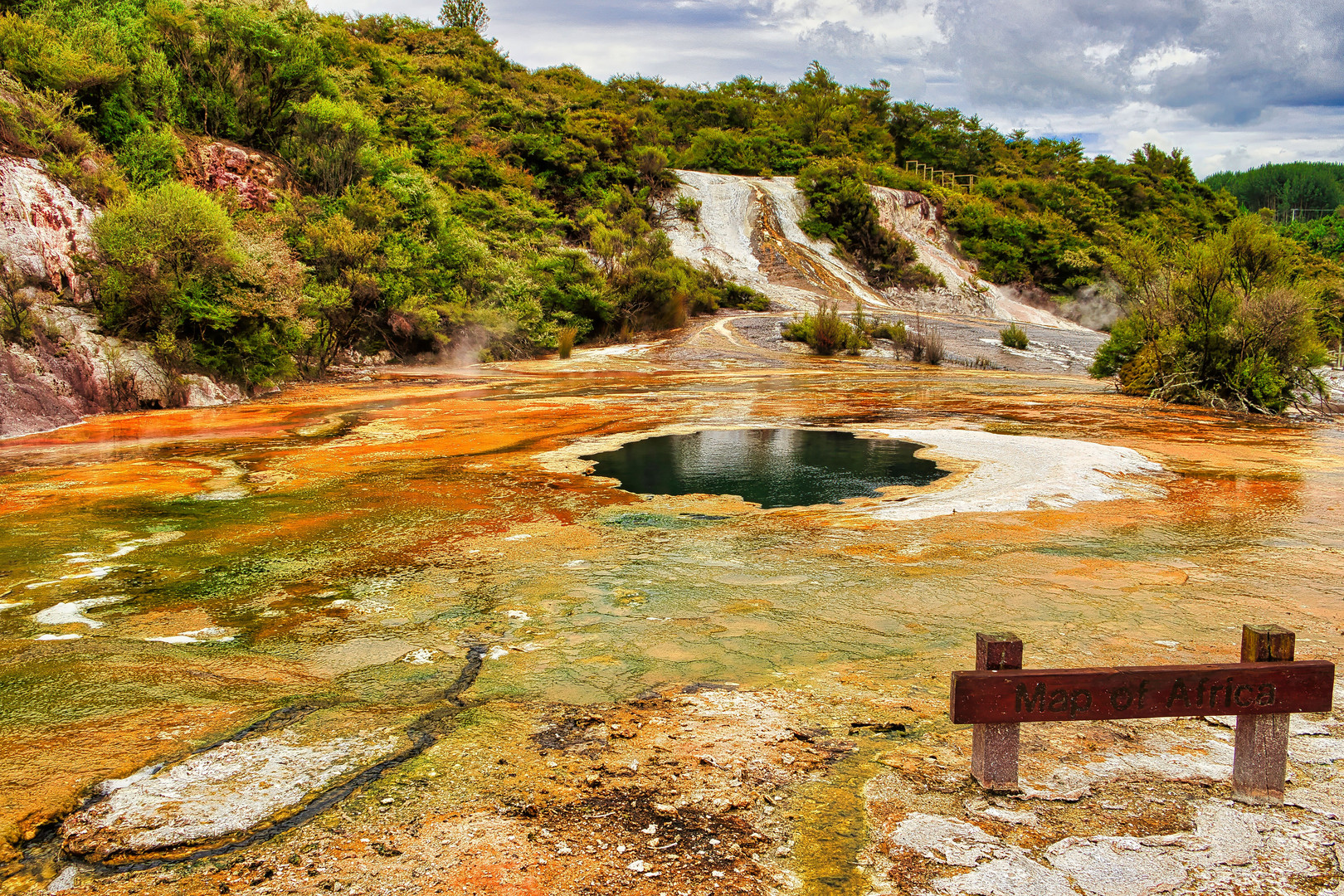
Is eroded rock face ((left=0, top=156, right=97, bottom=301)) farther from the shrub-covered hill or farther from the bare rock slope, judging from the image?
the bare rock slope

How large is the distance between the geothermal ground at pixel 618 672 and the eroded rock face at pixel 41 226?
6161 millimetres

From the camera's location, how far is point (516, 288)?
24297mm

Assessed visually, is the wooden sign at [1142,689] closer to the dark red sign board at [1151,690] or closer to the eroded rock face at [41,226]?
the dark red sign board at [1151,690]

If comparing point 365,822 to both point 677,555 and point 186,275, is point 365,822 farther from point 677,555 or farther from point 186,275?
point 186,275

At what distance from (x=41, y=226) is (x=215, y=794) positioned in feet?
48.9

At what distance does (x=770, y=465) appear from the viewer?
9797 mm

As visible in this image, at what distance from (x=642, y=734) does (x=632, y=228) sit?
105ft

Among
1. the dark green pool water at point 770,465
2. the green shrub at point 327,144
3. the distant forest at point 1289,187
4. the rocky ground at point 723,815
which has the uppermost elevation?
the distant forest at point 1289,187

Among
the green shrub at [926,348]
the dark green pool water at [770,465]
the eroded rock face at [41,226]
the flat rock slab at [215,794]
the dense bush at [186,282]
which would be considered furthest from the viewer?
the green shrub at [926,348]

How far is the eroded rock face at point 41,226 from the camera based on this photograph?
13.8m

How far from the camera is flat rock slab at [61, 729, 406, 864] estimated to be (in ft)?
9.33

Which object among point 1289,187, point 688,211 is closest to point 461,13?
point 688,211

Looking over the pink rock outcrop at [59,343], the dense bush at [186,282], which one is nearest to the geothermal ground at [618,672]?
the pink rock outcrop at [59,343]

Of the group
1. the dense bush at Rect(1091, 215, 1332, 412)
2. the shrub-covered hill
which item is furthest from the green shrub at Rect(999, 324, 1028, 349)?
the shrub-covered hill
